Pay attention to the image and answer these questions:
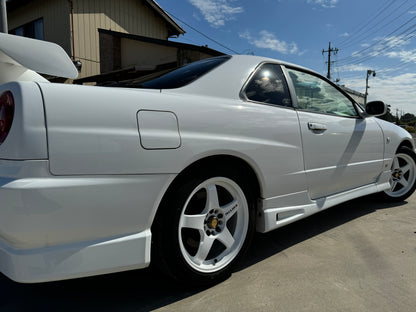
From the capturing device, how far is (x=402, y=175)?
12.6 ft

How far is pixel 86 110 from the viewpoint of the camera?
1343 mm

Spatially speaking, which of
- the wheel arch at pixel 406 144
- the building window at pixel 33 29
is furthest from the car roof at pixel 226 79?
the building window at pixel 33 29

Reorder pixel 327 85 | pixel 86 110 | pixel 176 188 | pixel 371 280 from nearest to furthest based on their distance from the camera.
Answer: pixel 86 110
pixel 176 188
pixel 371 280
pixel 327 85

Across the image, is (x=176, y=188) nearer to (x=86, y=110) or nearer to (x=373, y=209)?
(x=86, y=110)

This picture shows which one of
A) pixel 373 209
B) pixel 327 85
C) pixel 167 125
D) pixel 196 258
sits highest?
pixel 327 85

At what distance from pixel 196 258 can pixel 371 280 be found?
1155mm

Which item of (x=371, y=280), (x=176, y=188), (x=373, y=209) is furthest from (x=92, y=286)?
(x=373, y=209)

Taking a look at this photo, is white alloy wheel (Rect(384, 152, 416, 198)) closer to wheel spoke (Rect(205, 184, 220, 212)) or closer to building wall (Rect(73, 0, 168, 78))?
wheel spoke (Rect(205, 184, 220, 212))

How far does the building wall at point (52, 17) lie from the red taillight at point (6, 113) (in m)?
10.9

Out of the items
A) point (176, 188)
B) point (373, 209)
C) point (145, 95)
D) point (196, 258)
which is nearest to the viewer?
point (145, 95)

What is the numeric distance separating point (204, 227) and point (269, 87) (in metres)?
1.14

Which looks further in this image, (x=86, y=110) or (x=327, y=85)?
(x=327, y=85)

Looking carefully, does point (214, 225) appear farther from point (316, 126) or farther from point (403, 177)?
point (403, 177)

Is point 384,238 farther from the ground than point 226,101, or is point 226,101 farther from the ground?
point 226,101
